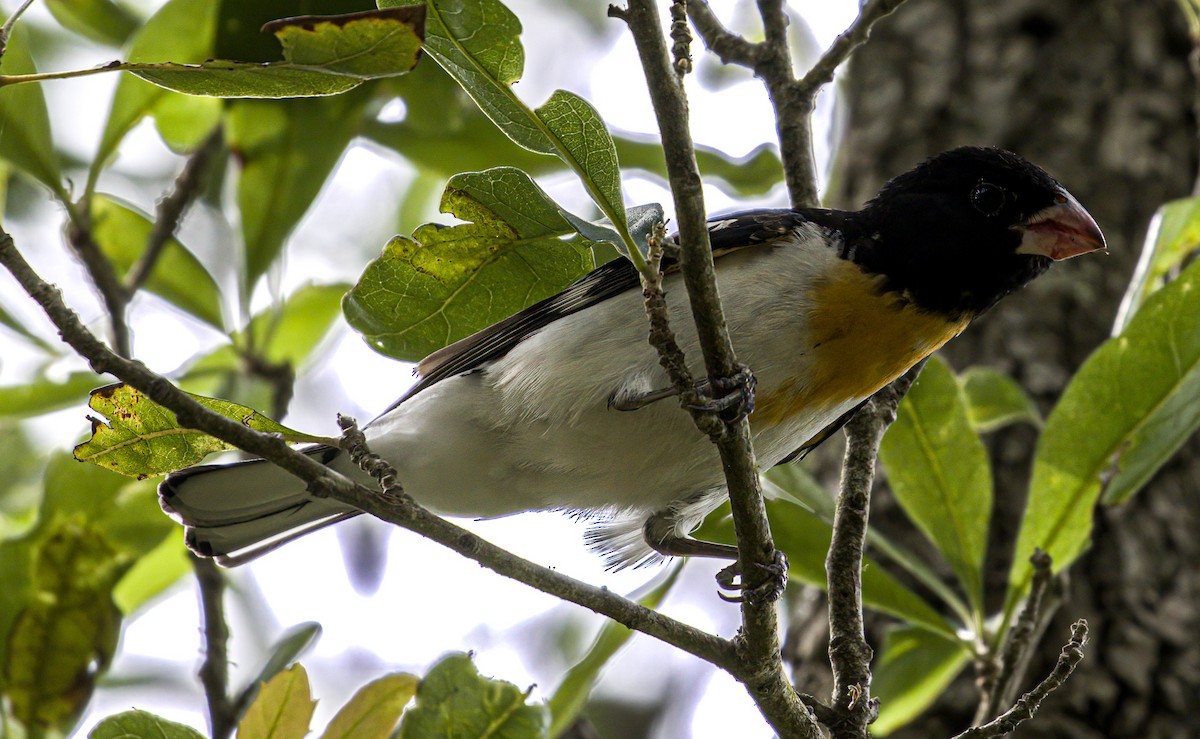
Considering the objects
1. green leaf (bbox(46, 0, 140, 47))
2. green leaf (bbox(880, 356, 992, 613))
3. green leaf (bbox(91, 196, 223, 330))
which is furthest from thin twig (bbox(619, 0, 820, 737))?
green leaf (bbox(46, 0, 140, 47))

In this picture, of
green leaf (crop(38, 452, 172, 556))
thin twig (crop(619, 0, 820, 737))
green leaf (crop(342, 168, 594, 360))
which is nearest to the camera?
thin twig (crop(619, 0, 820, 737))

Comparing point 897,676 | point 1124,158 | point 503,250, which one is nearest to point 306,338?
point 503,250

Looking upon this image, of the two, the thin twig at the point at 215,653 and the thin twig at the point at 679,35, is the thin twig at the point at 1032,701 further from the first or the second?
the thin twig at the point at 215,653

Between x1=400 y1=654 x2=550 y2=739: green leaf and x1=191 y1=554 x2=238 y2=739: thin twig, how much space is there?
74 centimetres

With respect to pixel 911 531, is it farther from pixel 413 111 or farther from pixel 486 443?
pixel 413 111

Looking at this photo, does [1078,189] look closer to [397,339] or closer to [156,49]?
[397,339]

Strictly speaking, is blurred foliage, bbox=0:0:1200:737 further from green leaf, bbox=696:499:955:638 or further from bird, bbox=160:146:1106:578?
bird, bbox=160:146:1106:578

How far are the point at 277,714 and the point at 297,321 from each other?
2.07 meters

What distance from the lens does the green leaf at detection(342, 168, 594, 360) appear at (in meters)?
2.51

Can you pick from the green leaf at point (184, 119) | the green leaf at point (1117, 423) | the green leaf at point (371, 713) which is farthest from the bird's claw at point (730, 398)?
the green leaf at point (184, 119)

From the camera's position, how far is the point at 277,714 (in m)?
2.40

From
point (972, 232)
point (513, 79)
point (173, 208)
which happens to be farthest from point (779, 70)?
point (173, 208)

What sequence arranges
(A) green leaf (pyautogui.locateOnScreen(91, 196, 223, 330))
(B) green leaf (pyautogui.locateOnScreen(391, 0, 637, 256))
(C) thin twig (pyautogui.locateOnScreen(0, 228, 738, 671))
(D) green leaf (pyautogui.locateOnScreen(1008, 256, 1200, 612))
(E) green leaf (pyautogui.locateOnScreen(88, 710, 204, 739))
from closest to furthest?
(C) thin twig (pyautogui.locateOnScreen(0, 228, 738, 671)) → (B) green leaf (pyautogui.locateOnScreen(391, 0, 637, 256)) → (E) green leaf (pyautogui.locateOnScreen(88, 710, 204, 739)) → (D) green leaf (pyautogui.locateOnScreen(1008, 256, 1200, 612)) → (A) green leaf (pyautogui.locateOnScreen(91, 196, 223, 330))

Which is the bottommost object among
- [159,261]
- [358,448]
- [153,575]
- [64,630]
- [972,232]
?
[972,232]
